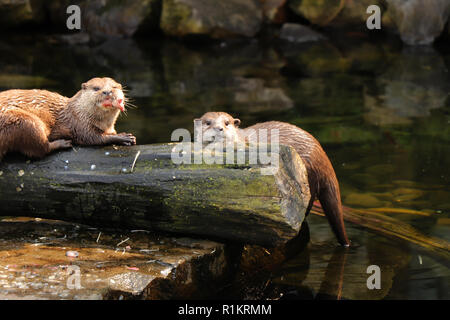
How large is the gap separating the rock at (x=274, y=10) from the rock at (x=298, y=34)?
21cm

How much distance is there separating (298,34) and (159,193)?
29.6 feet

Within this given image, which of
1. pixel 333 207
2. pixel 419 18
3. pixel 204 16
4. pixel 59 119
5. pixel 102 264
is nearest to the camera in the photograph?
pixel 102 264

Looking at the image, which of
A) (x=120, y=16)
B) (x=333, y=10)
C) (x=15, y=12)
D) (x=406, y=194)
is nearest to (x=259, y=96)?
(x=406, y=194)

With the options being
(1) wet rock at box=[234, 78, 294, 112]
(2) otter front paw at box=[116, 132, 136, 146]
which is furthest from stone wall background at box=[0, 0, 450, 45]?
(2) otter front paw at box=[116, 132, 136, 146]

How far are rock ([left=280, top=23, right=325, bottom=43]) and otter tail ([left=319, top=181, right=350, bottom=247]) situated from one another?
8.25 m

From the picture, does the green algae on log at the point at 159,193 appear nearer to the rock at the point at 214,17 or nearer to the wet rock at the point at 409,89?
the wet rock at the point at 409,89

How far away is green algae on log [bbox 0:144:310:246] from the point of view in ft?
8.95

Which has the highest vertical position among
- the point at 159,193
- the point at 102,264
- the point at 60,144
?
the point at 60,144

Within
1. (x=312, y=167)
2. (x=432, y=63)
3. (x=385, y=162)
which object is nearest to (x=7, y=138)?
(x=312, y=167)

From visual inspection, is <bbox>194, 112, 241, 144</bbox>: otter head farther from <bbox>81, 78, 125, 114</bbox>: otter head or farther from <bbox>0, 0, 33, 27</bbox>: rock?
<bbox>0, 0, 33, 27</bbox>: rock

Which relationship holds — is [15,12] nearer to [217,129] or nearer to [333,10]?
[333,10]

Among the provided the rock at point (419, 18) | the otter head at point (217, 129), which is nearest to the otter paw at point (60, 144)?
the otter head at point (217, 129)

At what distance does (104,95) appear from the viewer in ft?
10.3
